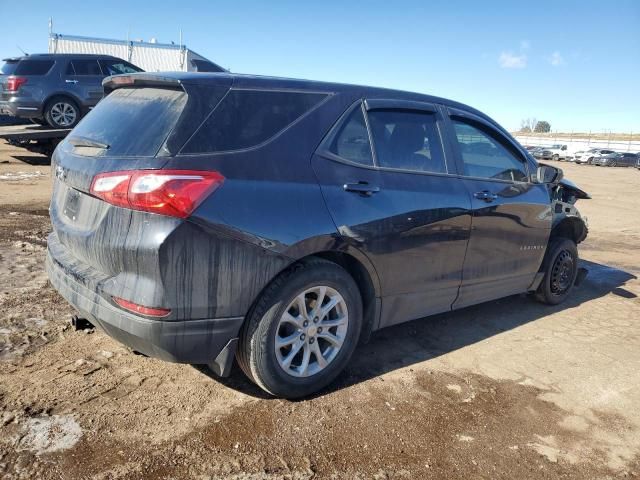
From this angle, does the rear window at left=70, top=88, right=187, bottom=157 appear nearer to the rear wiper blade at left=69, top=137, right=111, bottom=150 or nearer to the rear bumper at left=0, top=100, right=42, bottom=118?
the rear wiper blade at left=69, top=137, right=111, bottom=150

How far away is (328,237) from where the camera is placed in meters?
3.04

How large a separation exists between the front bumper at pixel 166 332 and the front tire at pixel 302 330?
137 mm

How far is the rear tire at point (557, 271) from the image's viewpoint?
5.12 metres

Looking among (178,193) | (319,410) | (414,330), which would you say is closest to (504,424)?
(319,410)

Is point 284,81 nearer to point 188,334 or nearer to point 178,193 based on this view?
point 178,193

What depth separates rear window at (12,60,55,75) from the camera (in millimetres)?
10836

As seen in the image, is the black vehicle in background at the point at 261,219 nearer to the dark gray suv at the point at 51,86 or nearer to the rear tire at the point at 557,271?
the rear tire at the point at 557,271

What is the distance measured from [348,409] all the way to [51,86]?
10.6 metres

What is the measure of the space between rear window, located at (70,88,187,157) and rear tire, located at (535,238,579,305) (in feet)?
12.5

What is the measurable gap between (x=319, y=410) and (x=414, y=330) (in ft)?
5.16

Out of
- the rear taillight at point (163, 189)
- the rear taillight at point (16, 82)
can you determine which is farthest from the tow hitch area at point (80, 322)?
the rear taillight at point (16, 82)

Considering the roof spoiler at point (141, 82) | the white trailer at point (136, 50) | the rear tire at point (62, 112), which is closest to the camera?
the roof spoiler at point (141, 82)

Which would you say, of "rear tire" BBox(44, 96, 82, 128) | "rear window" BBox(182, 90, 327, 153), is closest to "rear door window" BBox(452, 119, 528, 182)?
Answer: "rear window" BBox(182, 90, 327, 153)

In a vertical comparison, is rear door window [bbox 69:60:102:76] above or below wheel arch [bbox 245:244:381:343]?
above
